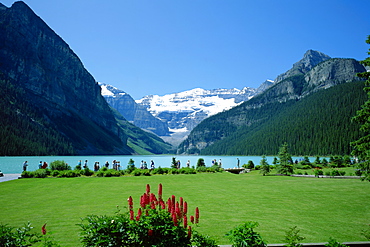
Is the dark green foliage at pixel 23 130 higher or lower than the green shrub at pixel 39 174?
higher

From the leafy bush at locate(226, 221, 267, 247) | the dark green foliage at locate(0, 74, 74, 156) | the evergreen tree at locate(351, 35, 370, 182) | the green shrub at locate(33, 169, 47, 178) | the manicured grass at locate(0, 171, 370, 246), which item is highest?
the dark green foliage at locate(0, 74, 74, 156)

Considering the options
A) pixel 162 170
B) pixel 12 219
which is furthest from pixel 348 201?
pixel 162 170

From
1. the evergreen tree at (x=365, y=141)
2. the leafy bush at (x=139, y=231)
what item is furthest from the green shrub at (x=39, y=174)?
the evergreen tree at (x=365, y=141)

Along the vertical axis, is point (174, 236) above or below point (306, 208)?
above

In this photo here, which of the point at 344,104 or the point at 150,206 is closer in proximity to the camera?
the point at 150,206

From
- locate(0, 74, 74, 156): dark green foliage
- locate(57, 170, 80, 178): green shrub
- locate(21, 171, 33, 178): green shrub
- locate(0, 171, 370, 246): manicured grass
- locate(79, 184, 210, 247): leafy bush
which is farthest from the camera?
locate(0, 74, 74, 156): dark green foliage

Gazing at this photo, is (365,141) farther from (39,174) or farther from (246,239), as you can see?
(39,174)

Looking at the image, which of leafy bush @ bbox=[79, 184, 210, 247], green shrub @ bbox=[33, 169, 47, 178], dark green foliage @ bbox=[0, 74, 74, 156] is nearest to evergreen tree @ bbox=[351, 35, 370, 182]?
leafy bush @ bbox=[79, 184, 210, 247]

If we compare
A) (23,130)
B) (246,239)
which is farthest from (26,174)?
(23,130)

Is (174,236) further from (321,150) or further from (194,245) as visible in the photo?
(321,150)

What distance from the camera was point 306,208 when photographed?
13.8 m

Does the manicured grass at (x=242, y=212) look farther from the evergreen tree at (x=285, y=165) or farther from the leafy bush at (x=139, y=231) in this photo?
the evergreen tree at (x=285, y=165)

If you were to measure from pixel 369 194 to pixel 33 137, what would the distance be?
184676 millimetres

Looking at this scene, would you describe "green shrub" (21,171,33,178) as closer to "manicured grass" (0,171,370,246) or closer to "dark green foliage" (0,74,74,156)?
"manicured grass" (0,171,370,246)
